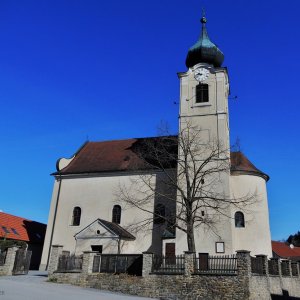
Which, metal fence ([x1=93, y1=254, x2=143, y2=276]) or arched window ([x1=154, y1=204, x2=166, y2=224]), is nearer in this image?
metal fence ([x1=93, y1=254, x2=143, y2=276])

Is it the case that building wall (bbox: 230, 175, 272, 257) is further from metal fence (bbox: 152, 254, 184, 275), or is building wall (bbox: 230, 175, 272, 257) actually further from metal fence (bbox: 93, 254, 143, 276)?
metal fence (bbox: 93, 254, 143, 276)

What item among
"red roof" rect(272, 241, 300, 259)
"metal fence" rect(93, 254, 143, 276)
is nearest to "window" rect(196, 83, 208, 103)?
"metal fence" rect(93, 254, 143, 276)

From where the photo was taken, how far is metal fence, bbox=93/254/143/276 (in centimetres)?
1945

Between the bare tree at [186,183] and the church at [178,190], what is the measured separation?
0.07 m

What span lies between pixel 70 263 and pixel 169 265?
19.7ft

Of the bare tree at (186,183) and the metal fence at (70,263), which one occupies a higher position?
the bare tree at (186,183)

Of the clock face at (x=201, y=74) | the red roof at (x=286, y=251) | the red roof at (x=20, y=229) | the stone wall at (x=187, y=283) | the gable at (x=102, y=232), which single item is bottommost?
the stone wall at (x=187, y=283)

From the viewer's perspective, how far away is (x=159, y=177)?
93.9 ft

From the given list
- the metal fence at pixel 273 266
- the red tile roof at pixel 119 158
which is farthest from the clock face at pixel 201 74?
the metal fence at pixel 273 266

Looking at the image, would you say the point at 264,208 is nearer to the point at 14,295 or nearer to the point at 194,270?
the point at 194,270

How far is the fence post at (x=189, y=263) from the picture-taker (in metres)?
17.8

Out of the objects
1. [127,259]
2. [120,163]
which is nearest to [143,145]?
[120,163]

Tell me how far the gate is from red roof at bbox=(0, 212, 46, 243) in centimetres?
899

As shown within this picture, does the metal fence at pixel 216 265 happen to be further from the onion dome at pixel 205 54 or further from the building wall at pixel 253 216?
the onion dome at pixel 205 54
